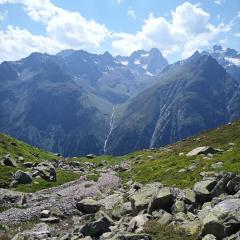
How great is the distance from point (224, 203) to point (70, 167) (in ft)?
225

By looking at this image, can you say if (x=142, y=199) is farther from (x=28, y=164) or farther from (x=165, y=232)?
(x=28, y=164)

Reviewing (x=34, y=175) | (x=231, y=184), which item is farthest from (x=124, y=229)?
(x=34, y=175)

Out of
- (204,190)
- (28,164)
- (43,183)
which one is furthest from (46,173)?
(204,190)

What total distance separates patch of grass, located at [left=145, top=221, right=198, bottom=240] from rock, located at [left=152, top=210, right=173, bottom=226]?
56 cm

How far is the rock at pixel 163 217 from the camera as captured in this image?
31116mm

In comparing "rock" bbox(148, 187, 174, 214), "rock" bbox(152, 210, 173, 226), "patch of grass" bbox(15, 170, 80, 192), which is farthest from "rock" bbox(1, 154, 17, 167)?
"rock" bbox(152, 210, 173, 226)

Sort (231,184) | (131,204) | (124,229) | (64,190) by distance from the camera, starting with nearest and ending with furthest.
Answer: (124,229) < (231,184) < (131,204) < (64,190)

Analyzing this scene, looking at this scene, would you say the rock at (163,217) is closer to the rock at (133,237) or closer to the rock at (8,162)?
→ the rock at (133,237)

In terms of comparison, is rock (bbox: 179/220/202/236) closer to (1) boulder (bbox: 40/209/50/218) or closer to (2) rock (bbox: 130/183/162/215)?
(2) rock (bbox: 130/183/162/215)

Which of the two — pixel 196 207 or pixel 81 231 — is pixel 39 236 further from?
pixel 196 207

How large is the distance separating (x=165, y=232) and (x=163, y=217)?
2.76 m

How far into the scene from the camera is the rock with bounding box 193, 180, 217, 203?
35094mm

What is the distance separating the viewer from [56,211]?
43.8 metres

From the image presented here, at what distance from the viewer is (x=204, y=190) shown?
35.7 meters
